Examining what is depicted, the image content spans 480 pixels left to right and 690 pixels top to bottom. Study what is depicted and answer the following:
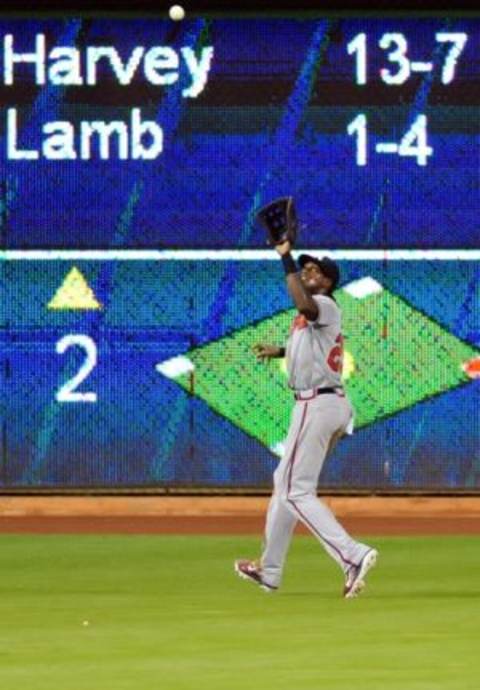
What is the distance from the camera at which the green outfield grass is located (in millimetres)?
11242

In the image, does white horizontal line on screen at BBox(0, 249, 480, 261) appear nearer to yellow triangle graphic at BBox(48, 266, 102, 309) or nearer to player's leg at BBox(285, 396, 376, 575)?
yellow triangle graphic at BBox(48, 266, 102, 309)

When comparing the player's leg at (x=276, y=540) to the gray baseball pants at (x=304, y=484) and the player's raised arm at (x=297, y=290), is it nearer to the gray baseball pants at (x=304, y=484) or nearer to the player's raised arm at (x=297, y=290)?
the gray baseball pants at (x=304, y=484)

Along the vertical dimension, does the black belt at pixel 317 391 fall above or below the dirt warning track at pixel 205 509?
above

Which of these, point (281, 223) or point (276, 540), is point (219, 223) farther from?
point (276, 540)

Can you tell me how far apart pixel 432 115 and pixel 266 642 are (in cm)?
979

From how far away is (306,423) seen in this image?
50.2ft

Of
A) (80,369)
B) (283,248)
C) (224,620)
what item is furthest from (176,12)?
(224,620)

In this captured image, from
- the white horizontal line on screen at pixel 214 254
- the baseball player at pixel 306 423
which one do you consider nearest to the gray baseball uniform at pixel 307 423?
the baseball player at pixel 306 423

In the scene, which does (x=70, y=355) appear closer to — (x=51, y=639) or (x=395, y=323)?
(x=395, y=323)

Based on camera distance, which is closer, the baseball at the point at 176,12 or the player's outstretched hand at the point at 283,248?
the player's outstretched hand at the point at 283,248

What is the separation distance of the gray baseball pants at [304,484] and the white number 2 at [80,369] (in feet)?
21.2

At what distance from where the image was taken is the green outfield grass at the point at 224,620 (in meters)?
11.2

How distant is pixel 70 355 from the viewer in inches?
855

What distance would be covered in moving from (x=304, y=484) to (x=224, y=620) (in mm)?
1774
